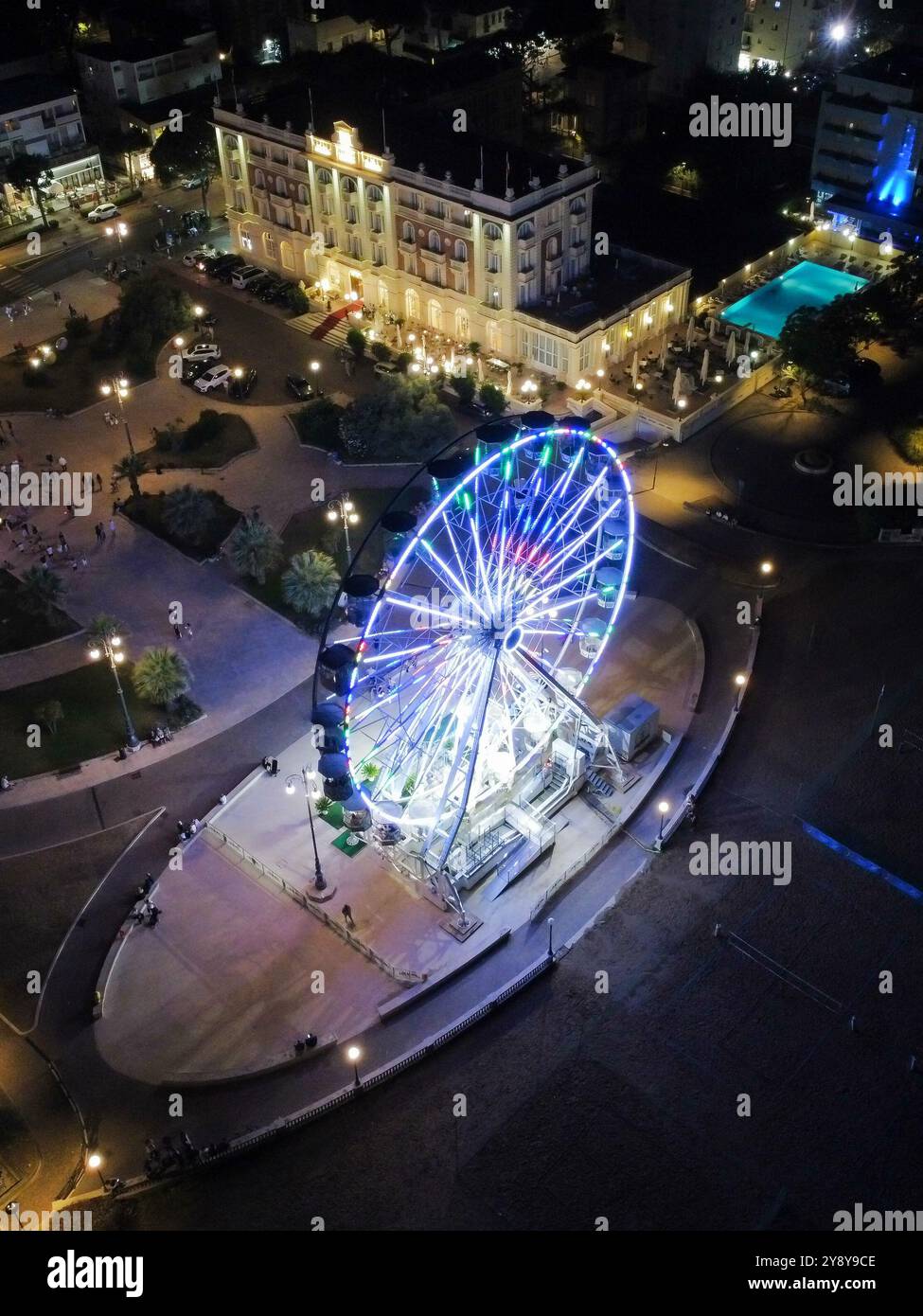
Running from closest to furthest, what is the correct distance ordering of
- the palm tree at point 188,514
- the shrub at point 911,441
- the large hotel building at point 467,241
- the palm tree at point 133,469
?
1. the palm tree at point 188,514
2. the palm tree at point 133,469
3. the shrub at point 911,441
4. the large hotel building at point 467,241

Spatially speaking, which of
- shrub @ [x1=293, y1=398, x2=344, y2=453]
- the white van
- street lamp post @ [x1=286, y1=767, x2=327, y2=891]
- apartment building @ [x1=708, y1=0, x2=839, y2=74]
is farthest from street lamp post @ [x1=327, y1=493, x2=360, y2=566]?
apartment building @ [x1=708, y1=0, x2=839, y2=74]

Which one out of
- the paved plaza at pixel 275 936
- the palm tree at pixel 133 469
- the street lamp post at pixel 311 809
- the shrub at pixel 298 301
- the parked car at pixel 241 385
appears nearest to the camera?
the paved plaza at pixel 275 936

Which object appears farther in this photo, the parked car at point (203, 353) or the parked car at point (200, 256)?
the parked car at point (200, 256)

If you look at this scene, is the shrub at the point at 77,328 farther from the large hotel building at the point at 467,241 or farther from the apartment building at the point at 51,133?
the apartment building at the point at 51,133

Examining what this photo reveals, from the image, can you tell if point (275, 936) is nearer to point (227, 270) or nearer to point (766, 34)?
point (227, 270)

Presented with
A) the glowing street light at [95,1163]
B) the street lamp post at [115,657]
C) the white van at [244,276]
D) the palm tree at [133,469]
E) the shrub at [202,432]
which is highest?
the white van at [244,276]

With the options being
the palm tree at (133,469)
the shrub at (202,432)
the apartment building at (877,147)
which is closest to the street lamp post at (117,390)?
the palm tree at (133,469)
